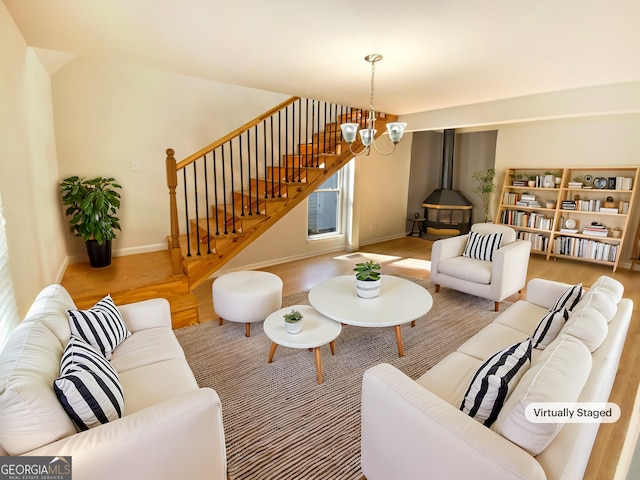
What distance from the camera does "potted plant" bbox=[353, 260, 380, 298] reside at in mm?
2676

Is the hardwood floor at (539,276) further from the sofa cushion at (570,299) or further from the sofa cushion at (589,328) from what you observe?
the sofa cushion at (570,299)

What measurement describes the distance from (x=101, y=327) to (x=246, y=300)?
1.17 m

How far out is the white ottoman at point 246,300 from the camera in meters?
2.85

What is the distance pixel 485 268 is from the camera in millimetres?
3533

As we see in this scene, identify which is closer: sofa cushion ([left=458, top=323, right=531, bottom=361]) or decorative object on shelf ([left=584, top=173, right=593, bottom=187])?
sofa cushion ([left=458, top=323, right=531, bottom=361])

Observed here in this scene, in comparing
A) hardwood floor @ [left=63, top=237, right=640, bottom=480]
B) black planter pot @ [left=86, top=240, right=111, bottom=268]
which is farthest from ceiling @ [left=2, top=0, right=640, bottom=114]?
hardwood floor @ [left=63, top=237, right=640, bottom=480]

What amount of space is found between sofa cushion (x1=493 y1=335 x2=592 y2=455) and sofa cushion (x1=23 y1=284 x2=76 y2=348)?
76.5 inches

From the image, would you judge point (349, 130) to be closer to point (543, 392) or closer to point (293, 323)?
point (293, 323)

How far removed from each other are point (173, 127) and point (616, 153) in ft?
20.7

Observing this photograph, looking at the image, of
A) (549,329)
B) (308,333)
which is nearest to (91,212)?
(308,333)

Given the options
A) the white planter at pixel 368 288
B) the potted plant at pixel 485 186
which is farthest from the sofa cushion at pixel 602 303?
the potted plant at pixel 485 186

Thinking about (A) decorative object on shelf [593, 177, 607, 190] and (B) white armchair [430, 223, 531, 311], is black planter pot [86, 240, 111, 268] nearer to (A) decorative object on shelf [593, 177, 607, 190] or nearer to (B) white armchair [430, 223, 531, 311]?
(B) white armchair [430, 223, 531, 311]

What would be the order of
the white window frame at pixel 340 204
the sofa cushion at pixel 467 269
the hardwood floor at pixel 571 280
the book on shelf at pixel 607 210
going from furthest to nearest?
the white window frame at pixel 340 204, the book on shelf at pixel 607 210, the sofa cushion at pixel 467 269, the hardwood floor at pixel 571 280

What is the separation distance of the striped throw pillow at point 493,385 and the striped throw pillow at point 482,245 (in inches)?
104
